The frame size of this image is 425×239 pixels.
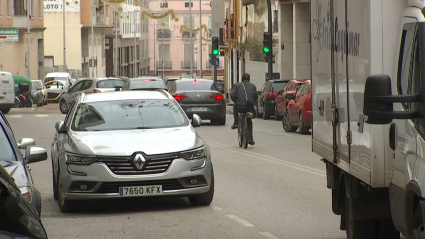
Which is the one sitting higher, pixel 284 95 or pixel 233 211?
pixel 284 95

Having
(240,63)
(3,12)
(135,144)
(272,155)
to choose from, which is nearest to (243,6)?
(240,63)

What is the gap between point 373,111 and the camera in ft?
19.4

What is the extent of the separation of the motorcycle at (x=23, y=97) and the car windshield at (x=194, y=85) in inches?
684

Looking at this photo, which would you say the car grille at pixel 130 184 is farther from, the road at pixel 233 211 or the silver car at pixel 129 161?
the road at pixel 233 211

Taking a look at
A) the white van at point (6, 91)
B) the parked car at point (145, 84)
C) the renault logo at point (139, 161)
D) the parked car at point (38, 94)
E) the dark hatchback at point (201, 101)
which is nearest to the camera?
the renault logo at point (139, 161)

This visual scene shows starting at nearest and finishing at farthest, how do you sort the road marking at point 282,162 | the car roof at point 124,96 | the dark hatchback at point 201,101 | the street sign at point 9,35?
the car roof at point 124,96
the road marking at point 282,162
the dark hatchback at point 201,101
the street sign at point 9,35

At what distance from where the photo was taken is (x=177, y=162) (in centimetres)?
1200

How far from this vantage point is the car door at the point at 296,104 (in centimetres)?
2816

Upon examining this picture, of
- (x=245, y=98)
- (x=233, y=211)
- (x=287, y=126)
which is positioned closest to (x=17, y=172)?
(x=233, y=211)

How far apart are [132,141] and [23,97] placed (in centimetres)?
3812

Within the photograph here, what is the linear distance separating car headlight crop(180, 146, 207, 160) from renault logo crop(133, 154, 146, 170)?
0.53 m

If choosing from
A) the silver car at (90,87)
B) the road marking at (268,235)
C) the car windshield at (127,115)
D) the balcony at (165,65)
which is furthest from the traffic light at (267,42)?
the balcony at (165,65)

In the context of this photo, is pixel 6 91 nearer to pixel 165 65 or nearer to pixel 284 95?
pixel 284 95

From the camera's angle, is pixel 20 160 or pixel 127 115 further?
pixel 127 115
